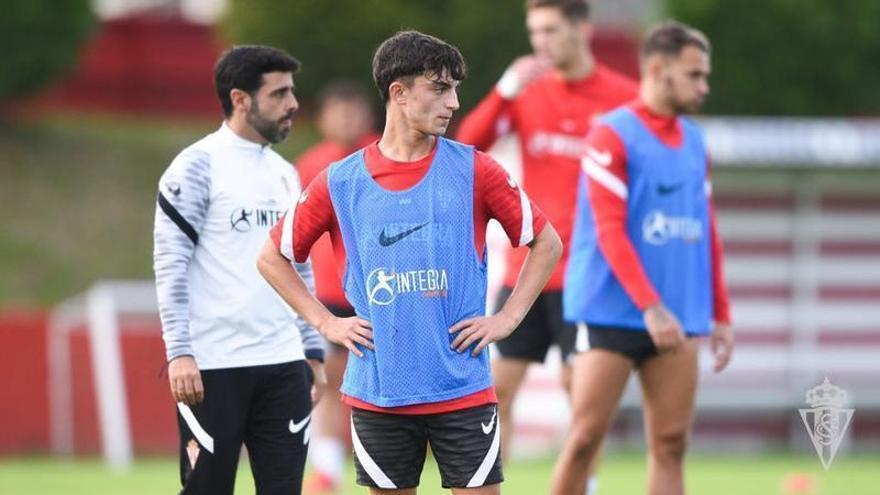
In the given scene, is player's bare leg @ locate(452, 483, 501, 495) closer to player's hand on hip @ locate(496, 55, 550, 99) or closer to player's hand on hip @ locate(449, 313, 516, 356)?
player's hand on hip @ locate(449, 313, 516, 356)

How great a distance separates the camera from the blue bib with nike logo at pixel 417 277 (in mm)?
6719

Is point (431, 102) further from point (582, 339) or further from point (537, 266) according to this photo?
point (582, 339)

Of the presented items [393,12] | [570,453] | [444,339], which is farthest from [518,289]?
[393,12]

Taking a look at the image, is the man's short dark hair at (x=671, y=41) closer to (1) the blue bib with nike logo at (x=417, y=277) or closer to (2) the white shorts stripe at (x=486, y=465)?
(1) the blue bib with nike logo at (x=417, y=277)

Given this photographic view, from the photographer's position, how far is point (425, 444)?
22.8ft

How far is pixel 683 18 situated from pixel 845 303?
6062mm

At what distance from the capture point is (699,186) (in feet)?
29.5

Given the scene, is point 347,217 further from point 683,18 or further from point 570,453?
point 683,18

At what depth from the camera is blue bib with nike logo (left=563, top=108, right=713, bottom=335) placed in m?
8.89

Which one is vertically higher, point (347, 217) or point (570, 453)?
point (347, 217)

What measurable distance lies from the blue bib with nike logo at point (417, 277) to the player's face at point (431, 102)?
142mm

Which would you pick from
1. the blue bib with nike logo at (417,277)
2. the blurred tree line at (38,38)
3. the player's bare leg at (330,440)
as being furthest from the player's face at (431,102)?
the blurred tree line at (38,38)

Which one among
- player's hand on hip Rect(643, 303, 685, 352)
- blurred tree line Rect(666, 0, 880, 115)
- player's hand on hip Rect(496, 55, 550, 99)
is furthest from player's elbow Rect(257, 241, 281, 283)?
blurred tree line Rect(666, 0, 880, 115)

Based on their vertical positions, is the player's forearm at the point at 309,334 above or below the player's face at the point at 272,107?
below
